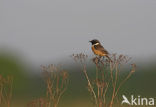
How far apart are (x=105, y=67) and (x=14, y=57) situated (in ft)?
93.9

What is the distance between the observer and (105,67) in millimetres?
7465

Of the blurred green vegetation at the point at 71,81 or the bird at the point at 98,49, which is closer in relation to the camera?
the bird at the point at 98,49

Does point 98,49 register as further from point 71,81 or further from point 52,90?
point 71,81

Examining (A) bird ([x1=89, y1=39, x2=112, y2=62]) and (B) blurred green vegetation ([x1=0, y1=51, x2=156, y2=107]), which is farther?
(B) blurred green vegetation ([x1=0, y1=51, x2=156, y2=107])

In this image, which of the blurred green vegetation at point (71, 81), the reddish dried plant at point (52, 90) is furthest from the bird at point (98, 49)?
the blurred green vegetation at point (71, 81)

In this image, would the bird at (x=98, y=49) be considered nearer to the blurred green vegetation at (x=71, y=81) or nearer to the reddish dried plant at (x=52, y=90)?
the reddish dried plant at (x=52, y=90)

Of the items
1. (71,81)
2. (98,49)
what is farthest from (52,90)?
(71,81)

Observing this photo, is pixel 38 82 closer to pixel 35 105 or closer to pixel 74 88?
pixel 74 88

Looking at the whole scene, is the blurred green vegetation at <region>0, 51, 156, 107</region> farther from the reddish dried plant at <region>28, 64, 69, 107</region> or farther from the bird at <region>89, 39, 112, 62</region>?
the reddish dried plant at <region>28, 64, 69, 107</region>

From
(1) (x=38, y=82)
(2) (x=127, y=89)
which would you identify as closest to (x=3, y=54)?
(1) (x=38, y=82)

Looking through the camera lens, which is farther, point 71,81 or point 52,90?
point 71,81

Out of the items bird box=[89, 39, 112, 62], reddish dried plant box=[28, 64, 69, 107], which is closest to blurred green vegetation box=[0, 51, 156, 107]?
bird box=[89, 39, 112, 62]

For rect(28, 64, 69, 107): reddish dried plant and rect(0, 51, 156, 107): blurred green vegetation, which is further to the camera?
rect(0, 51, 156, 107): blurred green vegetation

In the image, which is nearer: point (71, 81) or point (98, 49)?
point (98, 49)
